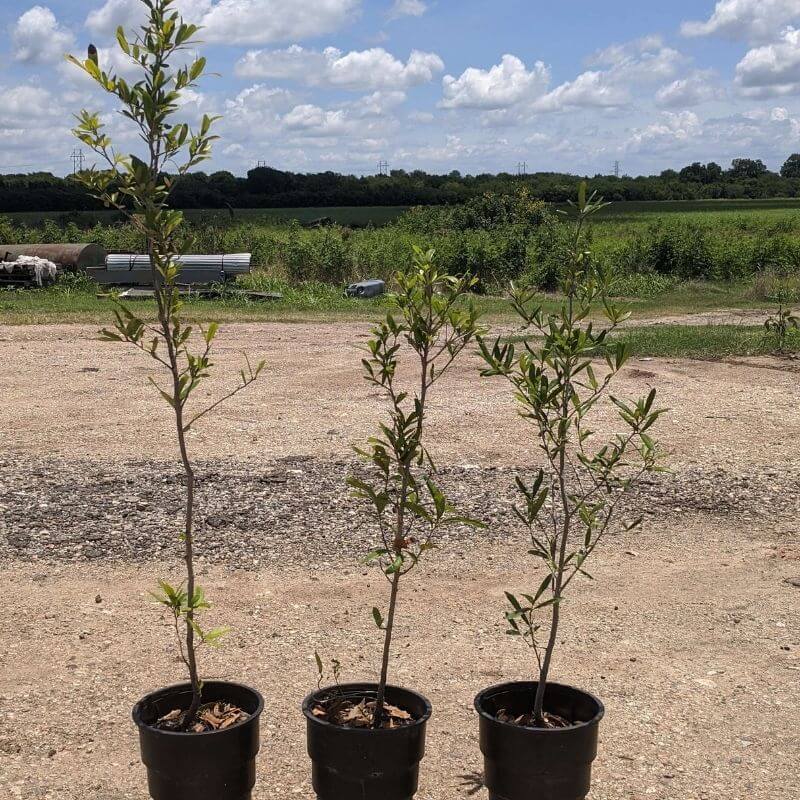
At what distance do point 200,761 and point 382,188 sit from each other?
66409 millimetres

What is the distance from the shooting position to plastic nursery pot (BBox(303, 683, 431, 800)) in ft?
9.11

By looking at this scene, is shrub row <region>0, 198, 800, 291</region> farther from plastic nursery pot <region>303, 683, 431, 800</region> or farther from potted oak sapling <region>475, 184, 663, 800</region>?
plastic nursery pot <region>303, 683, 431, 800</region>

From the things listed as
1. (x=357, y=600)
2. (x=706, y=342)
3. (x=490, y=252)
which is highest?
(x=490, y=252)

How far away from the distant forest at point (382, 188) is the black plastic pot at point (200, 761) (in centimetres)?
4863

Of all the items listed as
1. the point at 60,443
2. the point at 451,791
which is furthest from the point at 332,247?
the point at 451,791

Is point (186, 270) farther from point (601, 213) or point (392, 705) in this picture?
point (601, 213)

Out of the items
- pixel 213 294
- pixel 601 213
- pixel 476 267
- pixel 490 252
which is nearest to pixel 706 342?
pixel 213 294

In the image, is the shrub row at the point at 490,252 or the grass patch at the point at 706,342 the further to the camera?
the shrub row at the point at 490,252

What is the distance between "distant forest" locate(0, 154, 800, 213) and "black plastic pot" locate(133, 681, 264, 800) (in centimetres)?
4863

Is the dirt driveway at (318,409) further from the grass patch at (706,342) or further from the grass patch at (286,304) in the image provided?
the grass patch at (286,304)

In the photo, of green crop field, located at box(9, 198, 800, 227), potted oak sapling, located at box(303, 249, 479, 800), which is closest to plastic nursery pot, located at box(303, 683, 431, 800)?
potted oak sapling, located at box(303, 249, 479, 800)

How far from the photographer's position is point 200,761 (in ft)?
8.99

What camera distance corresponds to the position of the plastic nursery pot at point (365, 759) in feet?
9.11

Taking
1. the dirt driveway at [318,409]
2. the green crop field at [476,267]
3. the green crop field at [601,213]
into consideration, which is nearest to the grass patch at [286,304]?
the green crop field at [476,267]
